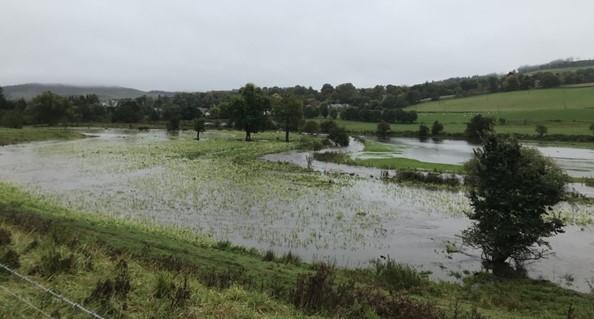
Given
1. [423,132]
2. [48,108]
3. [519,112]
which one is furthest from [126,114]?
[519,112]

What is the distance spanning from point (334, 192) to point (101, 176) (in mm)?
20905

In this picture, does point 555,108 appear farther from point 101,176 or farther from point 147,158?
point 101,176

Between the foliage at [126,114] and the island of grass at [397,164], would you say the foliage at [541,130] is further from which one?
the foliage at [126,114]

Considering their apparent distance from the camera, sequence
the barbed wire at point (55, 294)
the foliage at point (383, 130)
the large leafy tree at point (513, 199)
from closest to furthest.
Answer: the barbed wire at point (55, 294)
the large leafy tree at point (513, 199)
the foliage at point (383, 130)

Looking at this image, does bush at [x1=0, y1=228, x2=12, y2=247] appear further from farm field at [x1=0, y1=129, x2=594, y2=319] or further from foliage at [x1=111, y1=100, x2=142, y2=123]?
foliage at [x1=111, y1=100, x2=142, y2=123]

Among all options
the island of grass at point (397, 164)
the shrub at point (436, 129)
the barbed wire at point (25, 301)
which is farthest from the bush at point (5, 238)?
the shrub at point (436, 129)

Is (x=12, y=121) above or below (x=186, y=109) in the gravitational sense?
below

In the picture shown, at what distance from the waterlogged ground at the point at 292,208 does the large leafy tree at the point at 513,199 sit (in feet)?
4.35

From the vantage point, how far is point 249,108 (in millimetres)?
87688

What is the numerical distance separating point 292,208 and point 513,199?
14.2m

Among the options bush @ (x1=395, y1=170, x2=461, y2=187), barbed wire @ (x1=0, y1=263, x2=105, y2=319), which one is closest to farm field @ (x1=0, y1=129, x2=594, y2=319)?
barbed wire @ (x1=0, y1=263, x2=105, y2=319)

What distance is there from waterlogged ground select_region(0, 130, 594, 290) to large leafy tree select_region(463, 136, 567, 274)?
4.35ft

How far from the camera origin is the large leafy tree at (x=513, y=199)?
1666 centimetres

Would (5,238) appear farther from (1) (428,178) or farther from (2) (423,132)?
(2) (423,132)
